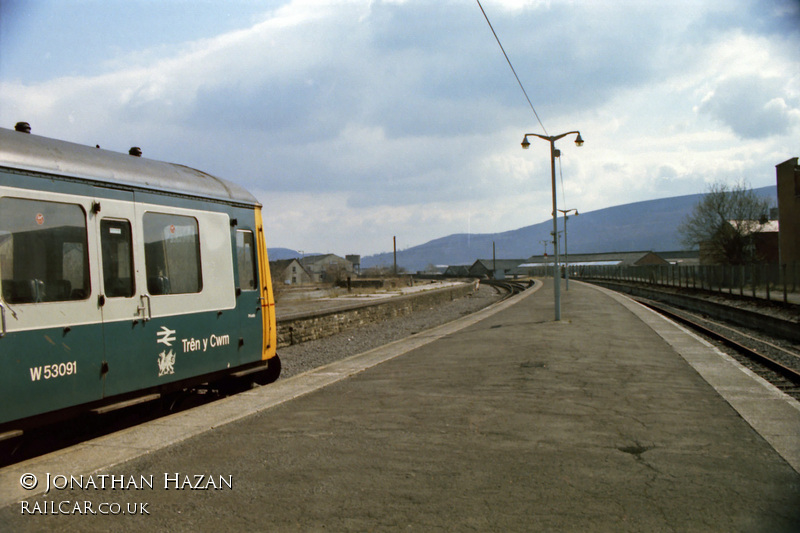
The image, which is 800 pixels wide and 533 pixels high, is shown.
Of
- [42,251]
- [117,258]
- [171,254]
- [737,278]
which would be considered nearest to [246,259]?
[171,254]

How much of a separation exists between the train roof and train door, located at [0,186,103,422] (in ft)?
0.99

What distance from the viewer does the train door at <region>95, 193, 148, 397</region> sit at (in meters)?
6.57

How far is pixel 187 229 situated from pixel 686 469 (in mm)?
6306

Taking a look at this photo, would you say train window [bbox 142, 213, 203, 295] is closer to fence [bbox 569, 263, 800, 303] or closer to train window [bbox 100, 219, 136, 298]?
train window [bbox 100, 219, 136, 298]

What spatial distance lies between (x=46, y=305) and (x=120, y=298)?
95 centimetres

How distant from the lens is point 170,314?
7.52 meters

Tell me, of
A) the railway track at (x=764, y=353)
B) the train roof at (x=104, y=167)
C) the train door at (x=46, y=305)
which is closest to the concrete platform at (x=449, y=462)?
the train door at (x=46, y=305)

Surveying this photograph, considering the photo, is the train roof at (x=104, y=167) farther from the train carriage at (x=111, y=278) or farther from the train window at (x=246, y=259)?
the train window at (x=246, y=259)

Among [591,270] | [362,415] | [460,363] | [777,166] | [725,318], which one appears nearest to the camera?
[362,415]

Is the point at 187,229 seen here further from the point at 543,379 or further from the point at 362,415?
the point at 543,379

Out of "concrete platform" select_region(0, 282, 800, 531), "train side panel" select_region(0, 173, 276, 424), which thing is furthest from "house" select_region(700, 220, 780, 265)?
"train side panel" select_region(0, 173, 276, 424)

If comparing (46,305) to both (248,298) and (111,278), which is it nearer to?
(111,278)

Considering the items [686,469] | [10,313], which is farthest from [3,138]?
[686,469]

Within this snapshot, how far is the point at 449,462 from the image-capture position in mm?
5293
